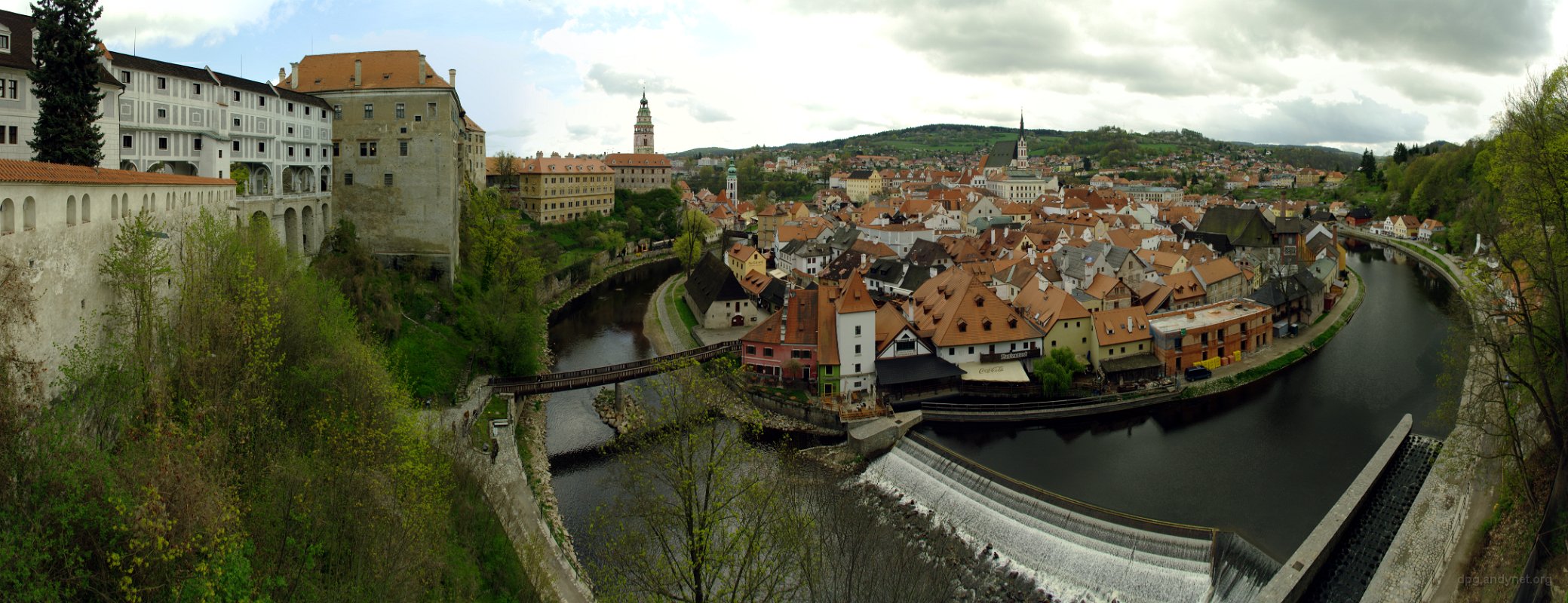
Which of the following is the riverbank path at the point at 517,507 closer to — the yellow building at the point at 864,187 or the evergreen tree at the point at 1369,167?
the yellow building at the point at 864,187

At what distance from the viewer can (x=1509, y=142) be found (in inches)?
585

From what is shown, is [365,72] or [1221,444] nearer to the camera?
[1221,444]

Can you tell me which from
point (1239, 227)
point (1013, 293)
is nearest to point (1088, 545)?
point (1013, 293)

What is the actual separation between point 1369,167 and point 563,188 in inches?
3318

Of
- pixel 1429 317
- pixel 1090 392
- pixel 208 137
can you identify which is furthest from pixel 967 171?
pixel 208 137

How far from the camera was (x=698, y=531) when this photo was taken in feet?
40.1

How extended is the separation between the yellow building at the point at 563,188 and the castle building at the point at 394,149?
26.8 meters

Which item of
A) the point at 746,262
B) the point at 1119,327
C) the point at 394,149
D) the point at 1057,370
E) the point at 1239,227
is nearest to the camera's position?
the point at 1057,370

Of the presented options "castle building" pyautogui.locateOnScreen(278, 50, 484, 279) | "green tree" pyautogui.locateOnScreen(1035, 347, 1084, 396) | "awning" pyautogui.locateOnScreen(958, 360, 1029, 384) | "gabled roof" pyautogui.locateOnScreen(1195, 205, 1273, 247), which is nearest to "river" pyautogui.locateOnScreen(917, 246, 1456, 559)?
"green tree" pyautogui.locateOnScreen(1035, 347, 1084, 396)

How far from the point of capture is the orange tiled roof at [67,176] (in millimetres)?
10095

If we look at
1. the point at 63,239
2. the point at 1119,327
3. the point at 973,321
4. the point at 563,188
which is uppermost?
the point at 563,188

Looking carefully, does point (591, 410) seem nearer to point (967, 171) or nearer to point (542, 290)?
point (542, 290)

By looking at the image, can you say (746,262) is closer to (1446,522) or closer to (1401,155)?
(1446,522)

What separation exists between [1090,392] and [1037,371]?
5.41ft
